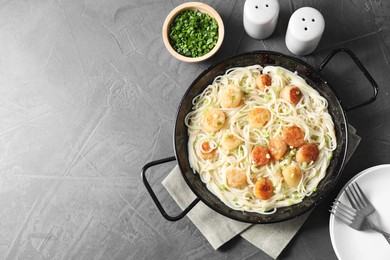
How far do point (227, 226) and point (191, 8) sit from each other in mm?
1811

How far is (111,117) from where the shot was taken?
13.4 feet

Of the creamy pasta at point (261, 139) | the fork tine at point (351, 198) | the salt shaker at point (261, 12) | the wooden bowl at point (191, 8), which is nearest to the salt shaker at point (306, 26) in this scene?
the salt shaker at point (261, 12)

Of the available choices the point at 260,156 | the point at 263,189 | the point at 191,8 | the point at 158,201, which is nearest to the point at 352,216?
the point at 263,189

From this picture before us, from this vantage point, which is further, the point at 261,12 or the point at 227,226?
the point at 227,226

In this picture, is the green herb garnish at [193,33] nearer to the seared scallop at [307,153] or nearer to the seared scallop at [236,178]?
the seared scallop at [236,178]

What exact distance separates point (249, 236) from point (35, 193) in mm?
1879

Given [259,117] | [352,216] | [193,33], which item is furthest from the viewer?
[193,33]

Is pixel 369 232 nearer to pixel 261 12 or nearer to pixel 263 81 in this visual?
pixel 263 81

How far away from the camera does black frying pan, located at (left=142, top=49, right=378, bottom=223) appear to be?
3.52 meters

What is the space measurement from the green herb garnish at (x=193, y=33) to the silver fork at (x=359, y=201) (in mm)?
1563

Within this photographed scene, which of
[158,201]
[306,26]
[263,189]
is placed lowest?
[263,189]

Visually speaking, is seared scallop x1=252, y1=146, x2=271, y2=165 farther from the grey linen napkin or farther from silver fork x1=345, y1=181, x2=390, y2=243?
silver fork x1=345, y1=181, x2=390, y2=243

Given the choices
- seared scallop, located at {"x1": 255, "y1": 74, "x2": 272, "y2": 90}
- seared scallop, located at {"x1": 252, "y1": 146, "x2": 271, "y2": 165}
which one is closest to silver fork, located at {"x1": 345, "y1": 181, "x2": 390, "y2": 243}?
seared scallop, located at {"x1": 252, "y1": 146, "x2": 271, "y2": 165}

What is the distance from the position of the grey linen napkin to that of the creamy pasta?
7.2 inches
